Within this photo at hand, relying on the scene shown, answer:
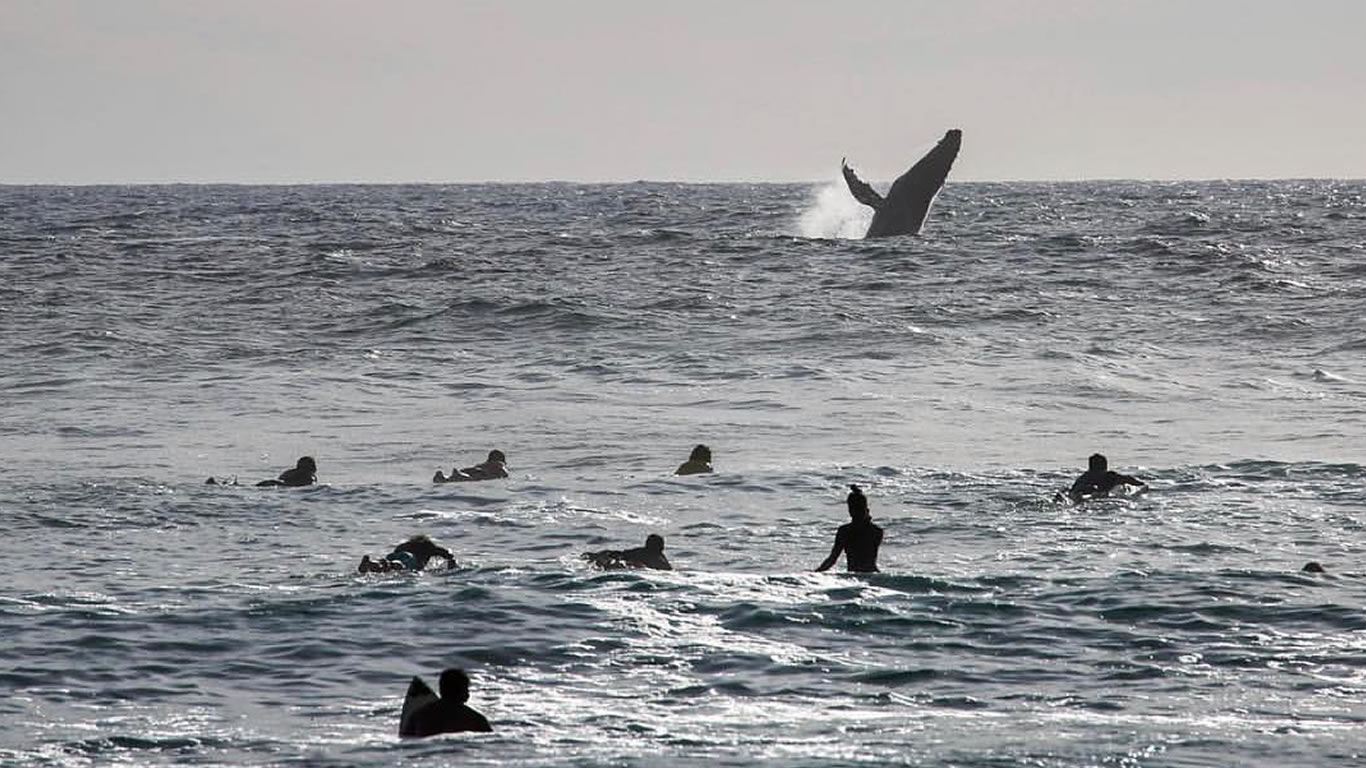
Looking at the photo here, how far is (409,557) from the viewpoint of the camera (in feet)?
60.0

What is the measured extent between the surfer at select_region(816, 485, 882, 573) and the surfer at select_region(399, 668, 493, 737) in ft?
20.6

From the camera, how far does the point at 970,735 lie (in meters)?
12.8

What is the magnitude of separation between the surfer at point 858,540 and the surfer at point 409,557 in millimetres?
3550

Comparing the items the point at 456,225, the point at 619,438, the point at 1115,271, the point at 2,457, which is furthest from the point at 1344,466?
the point at 456,225

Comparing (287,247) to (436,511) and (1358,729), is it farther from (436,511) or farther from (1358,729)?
(1358,729)

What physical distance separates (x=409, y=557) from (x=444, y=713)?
5784 mm

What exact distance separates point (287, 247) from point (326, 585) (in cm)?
5002

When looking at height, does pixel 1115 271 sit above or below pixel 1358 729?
above

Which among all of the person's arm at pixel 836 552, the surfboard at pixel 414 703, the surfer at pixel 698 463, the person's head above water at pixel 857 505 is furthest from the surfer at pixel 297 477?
the surfboard at pixel 414 703

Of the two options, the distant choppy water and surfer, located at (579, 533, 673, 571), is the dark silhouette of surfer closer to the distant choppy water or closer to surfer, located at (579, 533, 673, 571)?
the distant choppy water

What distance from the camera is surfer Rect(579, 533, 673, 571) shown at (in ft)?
61.2

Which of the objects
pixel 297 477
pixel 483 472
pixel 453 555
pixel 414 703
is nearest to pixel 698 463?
pixel 483 472

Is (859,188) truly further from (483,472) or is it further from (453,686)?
(453,686)

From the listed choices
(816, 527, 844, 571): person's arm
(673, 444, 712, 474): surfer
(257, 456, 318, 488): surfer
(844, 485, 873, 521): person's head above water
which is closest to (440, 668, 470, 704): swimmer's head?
(816, 527, 844, 571): person's arm
